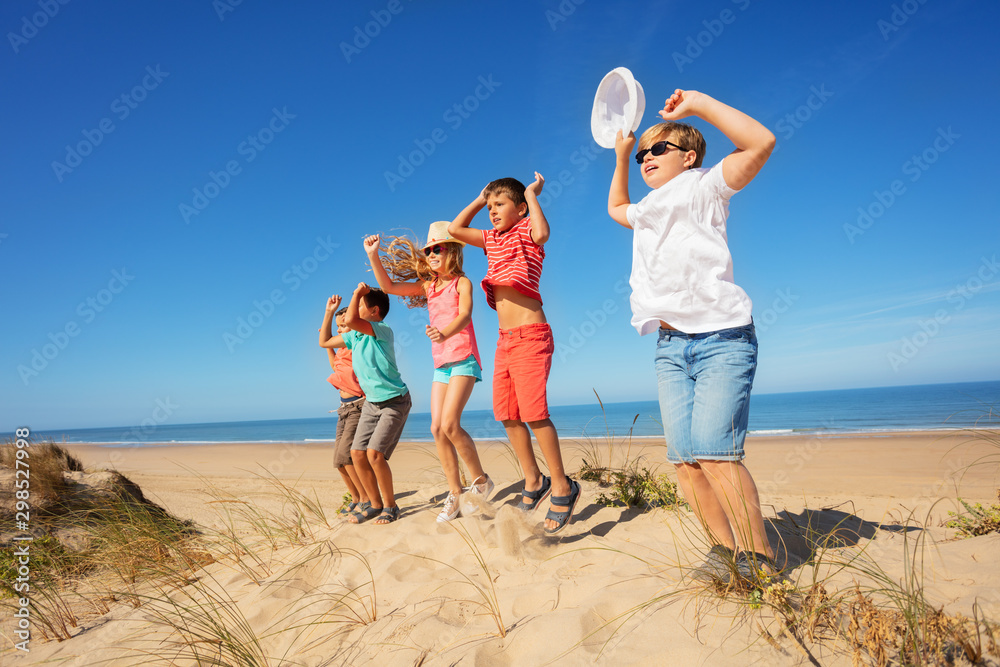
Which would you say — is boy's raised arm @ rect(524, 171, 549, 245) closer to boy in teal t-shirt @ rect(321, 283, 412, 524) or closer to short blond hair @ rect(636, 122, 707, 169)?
short blond hair @ rect(636, 122, 707, 169)

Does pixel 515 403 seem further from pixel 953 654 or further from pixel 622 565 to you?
pixel 953 654

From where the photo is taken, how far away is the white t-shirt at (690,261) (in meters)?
2.16

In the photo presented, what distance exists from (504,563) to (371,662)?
93 cm

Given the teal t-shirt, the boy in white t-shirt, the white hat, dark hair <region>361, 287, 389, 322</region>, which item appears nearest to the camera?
the boy in white t-shirt

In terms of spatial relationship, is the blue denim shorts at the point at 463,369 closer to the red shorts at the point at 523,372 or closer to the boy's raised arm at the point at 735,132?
the red shorts at the point at 523,372

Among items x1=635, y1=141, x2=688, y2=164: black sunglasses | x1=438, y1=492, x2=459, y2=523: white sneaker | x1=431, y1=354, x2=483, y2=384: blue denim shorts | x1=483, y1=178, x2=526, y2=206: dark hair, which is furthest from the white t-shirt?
x1=438, y1=492, x2=459, y2=523: white sneaker

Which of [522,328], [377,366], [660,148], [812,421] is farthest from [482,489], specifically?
[812,421]

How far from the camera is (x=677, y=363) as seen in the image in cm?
228

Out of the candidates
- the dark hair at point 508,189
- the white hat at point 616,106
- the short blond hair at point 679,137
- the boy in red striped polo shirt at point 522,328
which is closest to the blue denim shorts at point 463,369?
the boy in red striped polo shirt at point 522,328

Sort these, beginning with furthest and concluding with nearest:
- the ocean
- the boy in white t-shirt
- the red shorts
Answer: the ocean < the red shorts < the boy in white t-shirt

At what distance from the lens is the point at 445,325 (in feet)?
13.4

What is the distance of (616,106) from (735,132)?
935mm

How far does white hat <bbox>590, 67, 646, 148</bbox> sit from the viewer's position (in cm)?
267

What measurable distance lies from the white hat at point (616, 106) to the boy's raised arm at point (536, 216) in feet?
1.99
